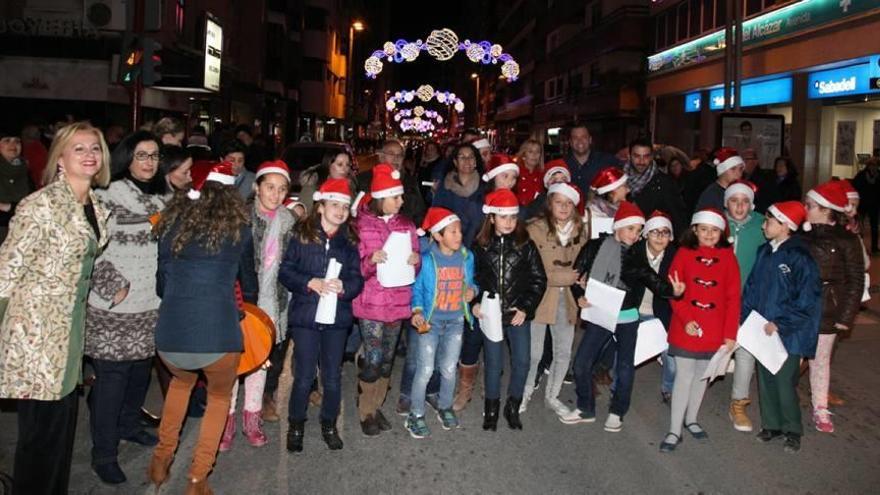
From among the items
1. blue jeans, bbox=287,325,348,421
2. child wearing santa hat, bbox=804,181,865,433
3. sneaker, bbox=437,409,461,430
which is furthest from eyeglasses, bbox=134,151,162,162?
child wearing santa hat, bbox=804,181,865,433

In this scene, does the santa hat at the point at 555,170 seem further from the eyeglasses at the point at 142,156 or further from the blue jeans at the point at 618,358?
the eyeglasses at the point at 142,156

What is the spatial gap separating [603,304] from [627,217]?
71cm

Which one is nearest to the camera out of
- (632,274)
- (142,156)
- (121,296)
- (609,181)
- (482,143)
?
(121,296)

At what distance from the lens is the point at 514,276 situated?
5816 millimetres

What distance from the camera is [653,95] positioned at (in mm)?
33094

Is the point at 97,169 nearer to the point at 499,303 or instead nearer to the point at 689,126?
the point at 499,303

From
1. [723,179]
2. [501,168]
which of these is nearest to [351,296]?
[501,168]

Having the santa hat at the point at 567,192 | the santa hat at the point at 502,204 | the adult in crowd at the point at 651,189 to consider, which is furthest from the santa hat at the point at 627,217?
the adult in crowd at the point at 651,189

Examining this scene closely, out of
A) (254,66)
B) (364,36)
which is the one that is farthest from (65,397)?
(364,36)

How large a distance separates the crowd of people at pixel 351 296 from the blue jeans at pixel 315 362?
0.02 meters

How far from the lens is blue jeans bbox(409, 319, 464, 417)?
5801 millimetres

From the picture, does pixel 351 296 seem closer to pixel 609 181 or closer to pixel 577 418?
pixel 577 418

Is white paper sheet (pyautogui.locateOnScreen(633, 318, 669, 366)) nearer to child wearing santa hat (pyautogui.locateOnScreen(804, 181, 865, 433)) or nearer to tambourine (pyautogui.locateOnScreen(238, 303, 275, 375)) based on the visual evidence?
child wearing santa hat (pyautogui.locateOnScreen(804, 181, 865, 433))

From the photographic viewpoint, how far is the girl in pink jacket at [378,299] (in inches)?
220
